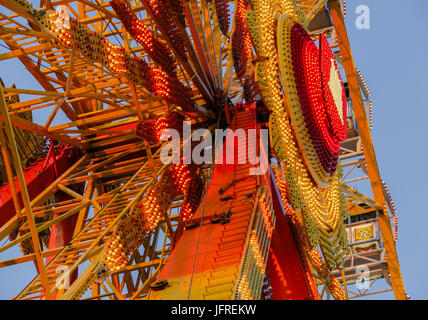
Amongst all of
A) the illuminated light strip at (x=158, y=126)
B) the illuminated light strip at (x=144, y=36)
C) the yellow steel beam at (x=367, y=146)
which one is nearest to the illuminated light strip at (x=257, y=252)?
the illuminated light strip at (x=158, y=126)

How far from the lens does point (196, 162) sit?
1670 centimetres

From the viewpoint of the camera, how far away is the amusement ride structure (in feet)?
41.8

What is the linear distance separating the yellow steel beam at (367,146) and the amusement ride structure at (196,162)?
13.2ft

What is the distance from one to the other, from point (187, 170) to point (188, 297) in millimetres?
5643

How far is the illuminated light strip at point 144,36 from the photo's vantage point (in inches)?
602

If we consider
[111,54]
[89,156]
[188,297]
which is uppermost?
[111,54]

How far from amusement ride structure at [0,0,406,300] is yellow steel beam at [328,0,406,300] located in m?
4.02

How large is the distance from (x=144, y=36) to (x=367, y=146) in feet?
32.3

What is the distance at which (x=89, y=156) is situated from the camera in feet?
69.7

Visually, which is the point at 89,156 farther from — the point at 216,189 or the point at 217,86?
the point at 216,189

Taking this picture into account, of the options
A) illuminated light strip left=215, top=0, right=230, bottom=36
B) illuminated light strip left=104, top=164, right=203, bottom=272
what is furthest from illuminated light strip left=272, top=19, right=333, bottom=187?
illuminated light strip left=215, top=0, right=230, bottom=36

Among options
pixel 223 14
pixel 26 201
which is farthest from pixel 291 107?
pixel 26 201
